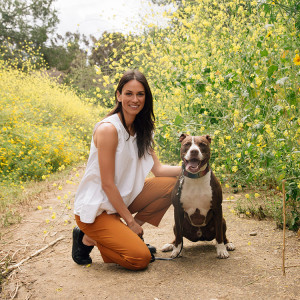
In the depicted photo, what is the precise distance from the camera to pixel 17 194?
5.11 m

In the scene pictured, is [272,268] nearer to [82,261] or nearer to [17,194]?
[82,261]

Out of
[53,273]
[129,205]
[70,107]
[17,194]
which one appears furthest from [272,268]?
[70,107]

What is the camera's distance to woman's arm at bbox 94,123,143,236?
2594 millimetres

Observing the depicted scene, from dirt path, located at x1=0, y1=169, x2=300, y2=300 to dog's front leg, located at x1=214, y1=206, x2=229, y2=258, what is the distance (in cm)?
6

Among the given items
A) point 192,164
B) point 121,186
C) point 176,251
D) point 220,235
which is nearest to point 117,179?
point 121,186

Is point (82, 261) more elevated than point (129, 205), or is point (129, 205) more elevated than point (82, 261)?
point (129, 205)

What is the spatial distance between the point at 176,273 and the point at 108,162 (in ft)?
3.11

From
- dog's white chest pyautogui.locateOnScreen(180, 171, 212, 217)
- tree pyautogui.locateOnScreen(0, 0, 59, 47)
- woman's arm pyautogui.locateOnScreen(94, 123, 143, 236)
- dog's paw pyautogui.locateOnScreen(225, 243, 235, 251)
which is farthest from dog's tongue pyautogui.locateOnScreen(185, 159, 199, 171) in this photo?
tree pyautogui.locateOnScreen(0, 0, 59, 47)

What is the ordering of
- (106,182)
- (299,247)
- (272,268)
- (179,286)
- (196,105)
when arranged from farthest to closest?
1. (196,105)
2. (299,247)
3. (106,182)
4. (272,268)
5. (179,286)

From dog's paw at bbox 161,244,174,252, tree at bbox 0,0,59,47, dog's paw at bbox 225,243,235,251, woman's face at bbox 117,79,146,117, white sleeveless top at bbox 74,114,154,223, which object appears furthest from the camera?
tree at bbox 0,0,59,47

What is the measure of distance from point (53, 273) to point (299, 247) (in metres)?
1.97

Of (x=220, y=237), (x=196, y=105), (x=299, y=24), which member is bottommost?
(x=220, y=237)

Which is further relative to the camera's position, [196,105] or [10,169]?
[10,169]

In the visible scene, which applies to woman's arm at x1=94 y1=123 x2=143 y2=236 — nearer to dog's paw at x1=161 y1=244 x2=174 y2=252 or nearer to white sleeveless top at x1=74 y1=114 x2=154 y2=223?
white sleeveless top at x1=74 y1=114 x2=154 y2=223
